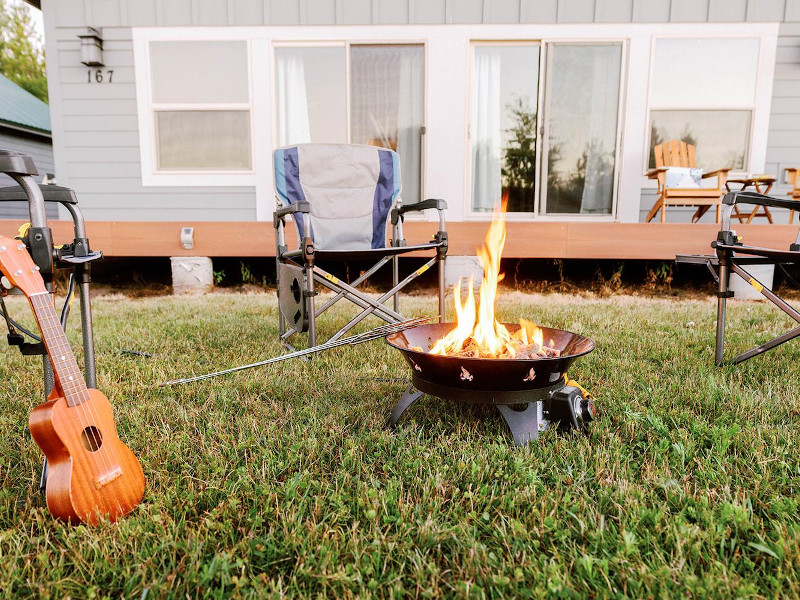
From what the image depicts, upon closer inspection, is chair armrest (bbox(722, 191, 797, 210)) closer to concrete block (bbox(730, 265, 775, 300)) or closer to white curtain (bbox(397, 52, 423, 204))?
concrete block (bbox(730, 265, 775, 300))

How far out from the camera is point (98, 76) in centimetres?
470

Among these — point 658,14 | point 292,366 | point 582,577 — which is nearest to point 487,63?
point 658,14

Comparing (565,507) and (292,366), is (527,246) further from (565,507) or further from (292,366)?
(565,507)

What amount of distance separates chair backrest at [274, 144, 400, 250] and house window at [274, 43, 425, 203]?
1954mm

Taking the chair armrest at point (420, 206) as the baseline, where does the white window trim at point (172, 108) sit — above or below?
above

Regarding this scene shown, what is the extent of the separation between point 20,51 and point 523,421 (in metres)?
25.2

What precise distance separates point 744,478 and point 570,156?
4235 millimetres

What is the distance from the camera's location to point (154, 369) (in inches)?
82.7

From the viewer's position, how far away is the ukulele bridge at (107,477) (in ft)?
3.51

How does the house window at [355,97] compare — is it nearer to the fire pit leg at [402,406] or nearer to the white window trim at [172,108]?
the white window trim at [172,108]

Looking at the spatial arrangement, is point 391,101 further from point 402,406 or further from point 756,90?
point 402,406

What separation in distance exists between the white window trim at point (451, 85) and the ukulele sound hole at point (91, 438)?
3.96 metres

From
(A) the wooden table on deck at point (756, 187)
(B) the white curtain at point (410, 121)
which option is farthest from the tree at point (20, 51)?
(A) the wooden table on deck at point (756, 187)

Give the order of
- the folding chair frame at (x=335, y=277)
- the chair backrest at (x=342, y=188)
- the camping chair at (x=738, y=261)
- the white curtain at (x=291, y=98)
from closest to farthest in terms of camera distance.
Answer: the camping chair at (x=738, y=261) → the folding chair frame at (x=335, y=277) → the chair backrest at (x=342, y=188) → the white curtain at (x=291, y=98)
